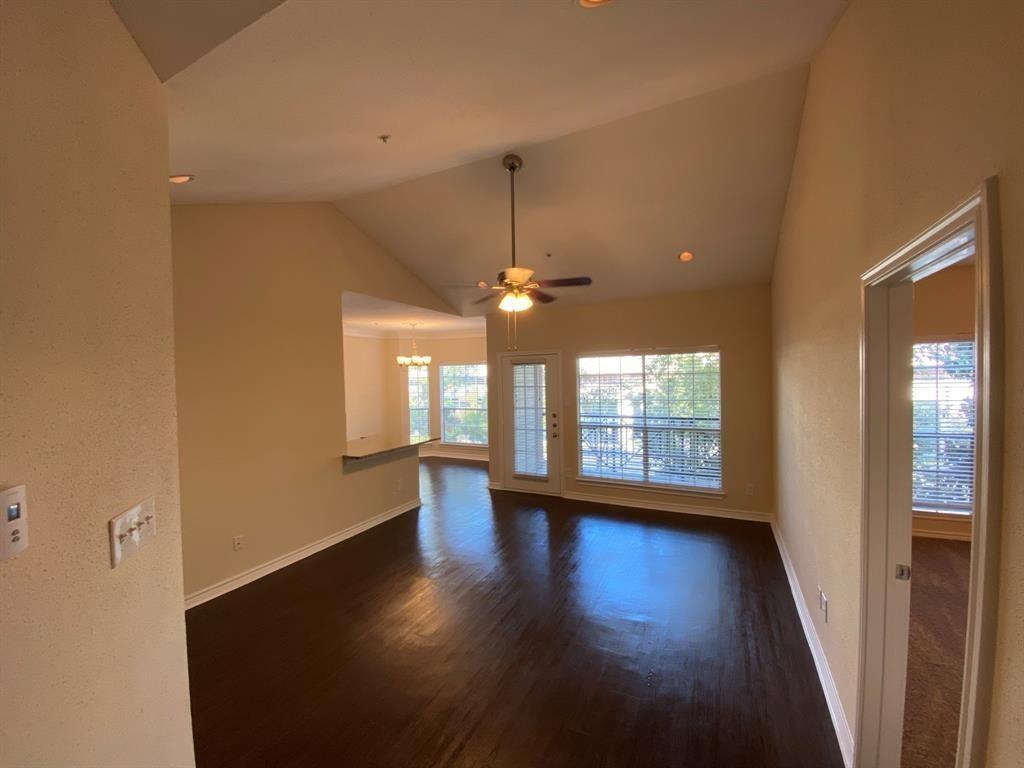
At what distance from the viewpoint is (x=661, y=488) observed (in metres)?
5.37

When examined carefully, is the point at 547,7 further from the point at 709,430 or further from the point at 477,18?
the point at 709,430

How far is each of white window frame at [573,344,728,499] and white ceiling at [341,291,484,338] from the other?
207cm

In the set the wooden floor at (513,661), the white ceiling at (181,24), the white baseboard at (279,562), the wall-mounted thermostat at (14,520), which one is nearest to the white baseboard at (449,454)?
the white baseboard at (279,562)

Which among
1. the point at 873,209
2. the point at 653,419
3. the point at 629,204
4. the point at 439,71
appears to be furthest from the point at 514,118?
the point at 653,419

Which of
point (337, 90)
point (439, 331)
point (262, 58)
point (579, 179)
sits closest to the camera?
point (262, 58)

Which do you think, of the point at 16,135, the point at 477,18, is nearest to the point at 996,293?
the point at 477,18

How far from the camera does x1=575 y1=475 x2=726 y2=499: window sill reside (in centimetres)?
505

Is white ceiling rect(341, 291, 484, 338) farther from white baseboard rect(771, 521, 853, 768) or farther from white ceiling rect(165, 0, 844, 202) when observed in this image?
white baseboard rect(771, 521, 853, 768)

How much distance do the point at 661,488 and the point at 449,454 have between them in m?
4.80

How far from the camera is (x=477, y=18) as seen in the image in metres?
1.57

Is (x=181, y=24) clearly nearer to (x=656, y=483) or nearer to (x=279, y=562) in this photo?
(x=279, y=562)

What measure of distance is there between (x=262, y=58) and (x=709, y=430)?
5031mm

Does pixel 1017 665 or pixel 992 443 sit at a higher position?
pixel 992 443

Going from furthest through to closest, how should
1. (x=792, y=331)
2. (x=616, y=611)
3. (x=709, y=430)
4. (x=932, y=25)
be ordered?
1. (x=709, y=430)
2. (x=792, y=331)
3. (x=616, y=611)
4. (x=932, y=25)
